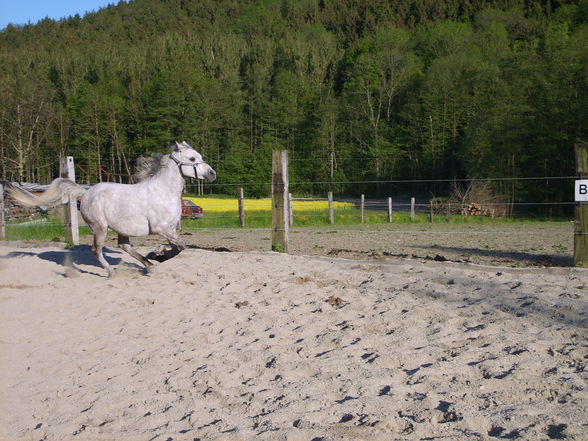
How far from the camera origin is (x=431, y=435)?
2.74 meters

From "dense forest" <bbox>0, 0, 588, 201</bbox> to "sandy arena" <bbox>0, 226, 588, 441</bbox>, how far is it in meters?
7.69

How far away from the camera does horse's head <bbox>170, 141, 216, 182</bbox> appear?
7797 millimetres

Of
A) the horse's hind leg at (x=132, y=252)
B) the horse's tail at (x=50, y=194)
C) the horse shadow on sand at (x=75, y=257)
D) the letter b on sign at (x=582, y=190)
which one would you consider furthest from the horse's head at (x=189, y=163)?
the letter b on sign at (x=582, y=190)

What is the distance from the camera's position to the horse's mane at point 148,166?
25.8 feet

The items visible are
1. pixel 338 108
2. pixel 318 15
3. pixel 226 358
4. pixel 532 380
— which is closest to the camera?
pixel 532 380

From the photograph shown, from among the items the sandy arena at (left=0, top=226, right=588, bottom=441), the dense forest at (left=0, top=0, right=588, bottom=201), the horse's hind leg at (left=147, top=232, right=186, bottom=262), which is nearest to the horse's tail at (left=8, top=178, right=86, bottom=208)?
the sandy arena at (left=0, top=226, right=588, bottom=441)

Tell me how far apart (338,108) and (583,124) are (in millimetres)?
25280

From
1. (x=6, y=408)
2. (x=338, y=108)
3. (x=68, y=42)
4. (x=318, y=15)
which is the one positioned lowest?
(x=6, y=408)

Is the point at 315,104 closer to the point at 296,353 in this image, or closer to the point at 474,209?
the point at 474,209

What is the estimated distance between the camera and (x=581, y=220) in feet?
26.6

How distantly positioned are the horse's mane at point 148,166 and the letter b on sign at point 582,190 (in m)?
6.13

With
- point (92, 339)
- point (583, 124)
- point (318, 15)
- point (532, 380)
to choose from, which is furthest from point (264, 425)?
point (318, 15)

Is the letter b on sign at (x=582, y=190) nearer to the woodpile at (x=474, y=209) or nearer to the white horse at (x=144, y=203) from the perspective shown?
the white horse at (x=144, y=203)

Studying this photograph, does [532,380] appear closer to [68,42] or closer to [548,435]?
[548,435]
